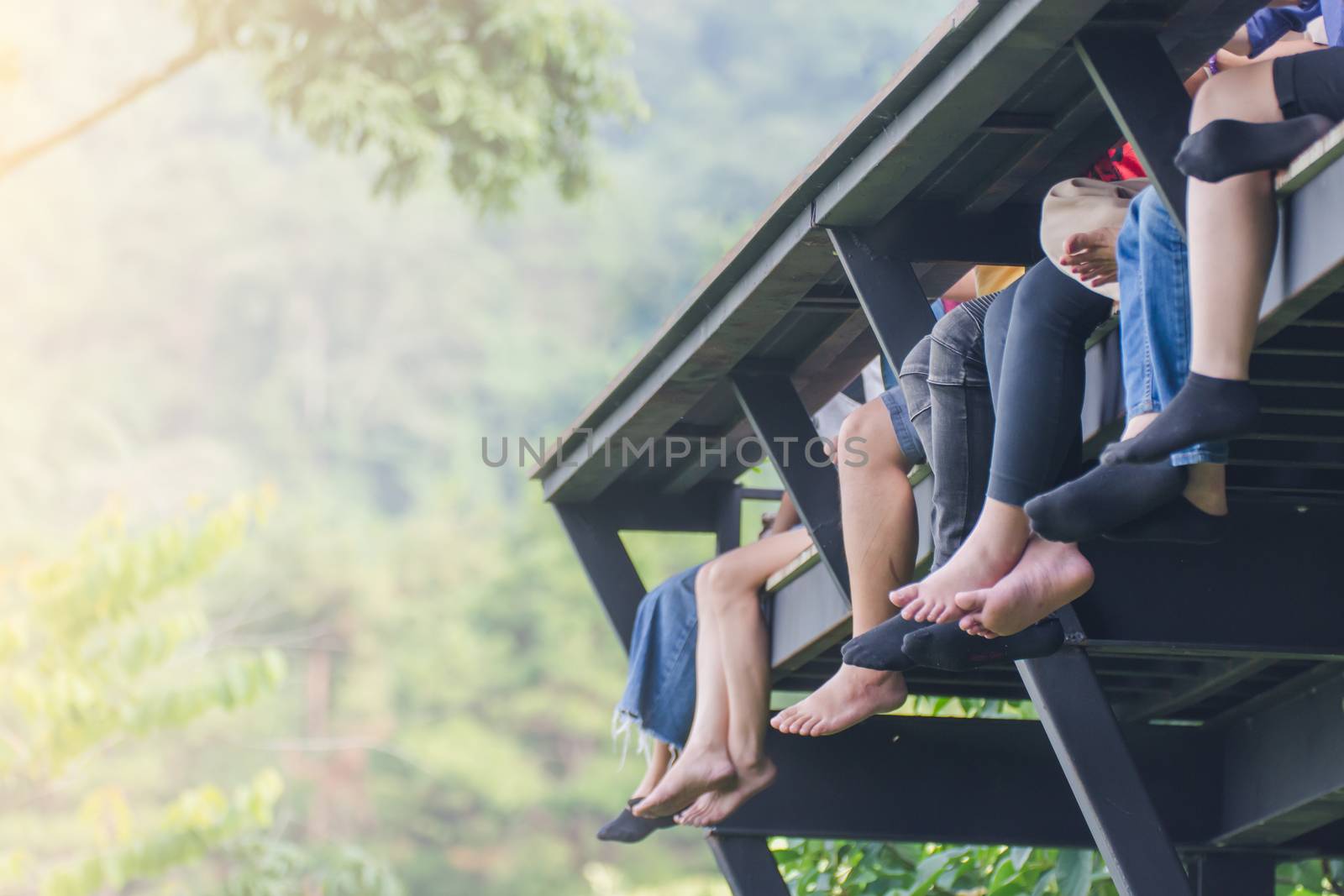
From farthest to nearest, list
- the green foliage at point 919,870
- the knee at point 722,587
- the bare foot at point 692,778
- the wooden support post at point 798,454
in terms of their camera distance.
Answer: the green foliage at point 919,870 → the knee at point 722,587 → the bare foot at point 692,778 → the wooden support post at point 798,454

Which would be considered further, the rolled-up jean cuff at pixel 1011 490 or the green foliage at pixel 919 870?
the green foliage at pixel 919 870

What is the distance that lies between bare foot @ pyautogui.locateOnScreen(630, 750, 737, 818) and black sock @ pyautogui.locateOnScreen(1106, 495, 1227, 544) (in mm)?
1690

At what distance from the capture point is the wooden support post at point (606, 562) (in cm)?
490

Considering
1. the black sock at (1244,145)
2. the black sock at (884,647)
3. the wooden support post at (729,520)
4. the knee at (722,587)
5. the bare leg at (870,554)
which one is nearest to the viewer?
the black sock at (1244,145)

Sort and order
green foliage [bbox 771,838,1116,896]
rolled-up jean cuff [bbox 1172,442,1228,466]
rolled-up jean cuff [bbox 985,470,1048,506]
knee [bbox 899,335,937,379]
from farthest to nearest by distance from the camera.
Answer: green foliage [bbox 771,838,1116,896] < knee [bbox 899,335,937,379] < rolled-up jean cuff [bbox 985,470,1048,506] < rolled-up jean cuff [bbox 1172,442,1228,466]

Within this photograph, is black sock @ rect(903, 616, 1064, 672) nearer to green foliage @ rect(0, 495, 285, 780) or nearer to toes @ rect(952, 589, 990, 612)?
toes @ rect(952, 589, 990, 612)

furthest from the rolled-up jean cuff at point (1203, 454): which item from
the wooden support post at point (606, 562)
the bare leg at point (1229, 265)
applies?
the wooden support post at point (606, 562)

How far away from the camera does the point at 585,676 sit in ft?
108

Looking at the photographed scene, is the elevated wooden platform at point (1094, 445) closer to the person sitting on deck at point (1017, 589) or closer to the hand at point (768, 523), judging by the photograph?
the hand at point (768, 523)

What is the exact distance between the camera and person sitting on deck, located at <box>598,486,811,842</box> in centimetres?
406

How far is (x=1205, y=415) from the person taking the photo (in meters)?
2.27

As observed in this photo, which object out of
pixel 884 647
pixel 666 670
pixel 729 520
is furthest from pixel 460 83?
pixel 884 647

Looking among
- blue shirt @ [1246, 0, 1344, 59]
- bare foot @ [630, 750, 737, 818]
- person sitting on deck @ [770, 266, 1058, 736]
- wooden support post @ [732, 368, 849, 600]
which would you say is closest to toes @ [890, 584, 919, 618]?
person sitting on deck @ [770, 266, 1058, 736]

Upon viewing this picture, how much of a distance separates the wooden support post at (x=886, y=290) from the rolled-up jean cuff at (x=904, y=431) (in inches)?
7.2
